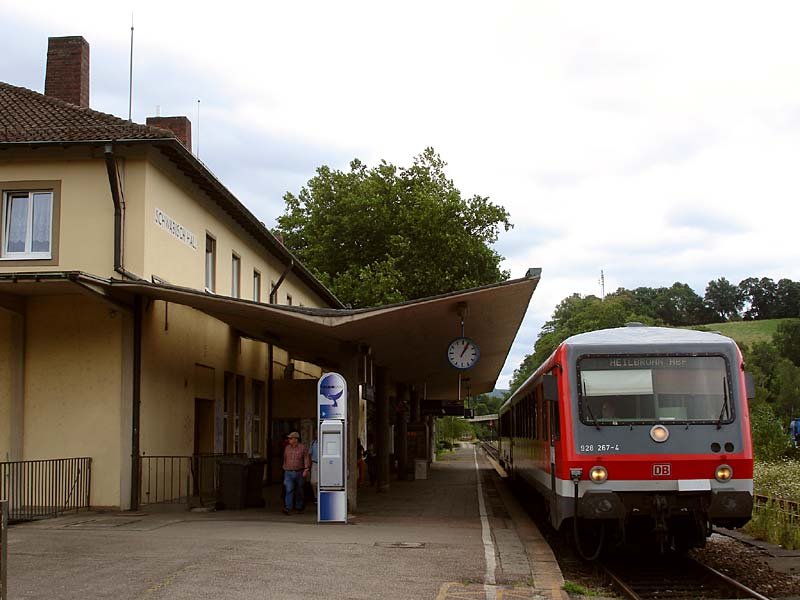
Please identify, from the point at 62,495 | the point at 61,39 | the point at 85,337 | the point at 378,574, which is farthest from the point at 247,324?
the point at 378,574

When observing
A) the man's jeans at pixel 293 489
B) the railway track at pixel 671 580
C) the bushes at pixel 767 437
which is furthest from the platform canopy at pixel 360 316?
the bushes at pixel 767 437

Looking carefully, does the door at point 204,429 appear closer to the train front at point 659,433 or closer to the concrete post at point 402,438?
the train front at point 659,433

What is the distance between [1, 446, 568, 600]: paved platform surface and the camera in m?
8.82

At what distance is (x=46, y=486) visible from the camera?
15438mm

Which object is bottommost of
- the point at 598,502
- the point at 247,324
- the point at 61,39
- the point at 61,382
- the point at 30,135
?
the point at 598,502

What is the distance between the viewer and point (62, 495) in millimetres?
15570

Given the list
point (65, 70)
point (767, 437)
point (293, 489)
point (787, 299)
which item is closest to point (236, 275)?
point (65, 70)

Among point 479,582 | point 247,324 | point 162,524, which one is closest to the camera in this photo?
point 479,582

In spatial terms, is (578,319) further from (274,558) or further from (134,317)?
(274,558)

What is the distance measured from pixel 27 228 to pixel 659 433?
1135 cm

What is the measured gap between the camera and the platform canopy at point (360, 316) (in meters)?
14.2

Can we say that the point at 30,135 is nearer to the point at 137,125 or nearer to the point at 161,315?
the point at 137,125

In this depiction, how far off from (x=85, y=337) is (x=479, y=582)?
9262mm

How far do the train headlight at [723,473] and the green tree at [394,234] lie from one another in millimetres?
29267
